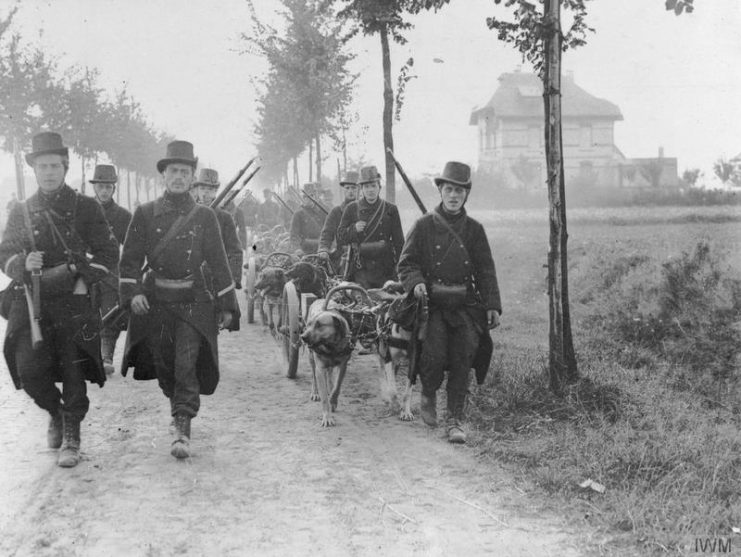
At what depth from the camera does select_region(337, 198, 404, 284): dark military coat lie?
8.25 m

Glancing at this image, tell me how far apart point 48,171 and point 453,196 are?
3126 mm

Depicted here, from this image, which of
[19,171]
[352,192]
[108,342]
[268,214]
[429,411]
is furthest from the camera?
[268,214]

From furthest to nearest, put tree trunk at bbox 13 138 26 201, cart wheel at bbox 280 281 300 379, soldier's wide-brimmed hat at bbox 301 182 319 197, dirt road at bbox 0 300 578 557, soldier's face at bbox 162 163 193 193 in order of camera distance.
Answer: tree trunk at bbox 13 138 26 201 → soldier's wide-brimmed hat at bbox 301 182 319 197 → cart wheel at bbox 280 281 300 379 → soldier's face at bbox 162 163 193 193 → dirt road at bbox 0 300 578 557

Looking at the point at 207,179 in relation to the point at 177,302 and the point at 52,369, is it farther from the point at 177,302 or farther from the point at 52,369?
the point at 52,369

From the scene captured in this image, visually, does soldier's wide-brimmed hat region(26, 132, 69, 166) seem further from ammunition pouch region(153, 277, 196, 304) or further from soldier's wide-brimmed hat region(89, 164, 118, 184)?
soldier's wide-brimmed hat region(89, 164, 118, 184)

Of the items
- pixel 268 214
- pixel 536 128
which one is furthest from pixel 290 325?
pixel 536 128

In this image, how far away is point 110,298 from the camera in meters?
8.09

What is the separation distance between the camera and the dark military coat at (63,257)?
5320mm

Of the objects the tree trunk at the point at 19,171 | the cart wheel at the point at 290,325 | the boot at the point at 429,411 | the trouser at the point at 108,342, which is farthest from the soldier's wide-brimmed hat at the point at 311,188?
the tree trunk at the point at 19,171

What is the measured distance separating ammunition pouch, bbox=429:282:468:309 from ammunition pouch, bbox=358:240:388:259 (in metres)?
2.21

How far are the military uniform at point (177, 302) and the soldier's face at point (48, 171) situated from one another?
24.6 inches

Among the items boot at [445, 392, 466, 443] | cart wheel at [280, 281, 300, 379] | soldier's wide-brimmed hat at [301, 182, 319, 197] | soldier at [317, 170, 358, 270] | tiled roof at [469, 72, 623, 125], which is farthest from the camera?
tiled roof at [469, 72, 623, 125]

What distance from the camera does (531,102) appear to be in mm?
56938

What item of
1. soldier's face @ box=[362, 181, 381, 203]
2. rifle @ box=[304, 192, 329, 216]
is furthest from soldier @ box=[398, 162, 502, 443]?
rifle @ box=[304, 192, 329, 216]
